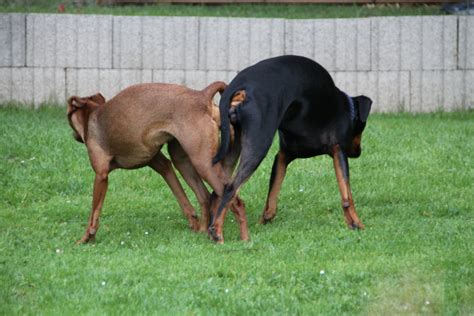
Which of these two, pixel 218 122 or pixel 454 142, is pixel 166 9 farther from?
pixel 218 122

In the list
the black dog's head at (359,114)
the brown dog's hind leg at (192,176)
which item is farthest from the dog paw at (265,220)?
the black dog's head at (359,114)

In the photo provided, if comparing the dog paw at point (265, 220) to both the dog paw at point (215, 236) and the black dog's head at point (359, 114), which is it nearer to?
the black dog's head at point (359, 114)

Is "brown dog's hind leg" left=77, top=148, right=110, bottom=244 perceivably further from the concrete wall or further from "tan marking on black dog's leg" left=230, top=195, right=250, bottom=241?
the concrete wall

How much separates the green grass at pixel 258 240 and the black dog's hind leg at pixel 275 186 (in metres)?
0.11

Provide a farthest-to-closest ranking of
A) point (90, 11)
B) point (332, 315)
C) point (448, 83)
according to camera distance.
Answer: point (90, 11)
point (448, 83)
point (332, 315)

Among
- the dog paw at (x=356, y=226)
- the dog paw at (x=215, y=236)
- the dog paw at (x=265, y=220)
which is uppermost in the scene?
the dog paw at (x=215, y=236)

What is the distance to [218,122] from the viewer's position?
9.17 metres

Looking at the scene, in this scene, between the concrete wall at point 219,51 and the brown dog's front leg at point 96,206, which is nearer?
the brown dog's front leg at point 96,206

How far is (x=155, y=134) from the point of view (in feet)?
30.2

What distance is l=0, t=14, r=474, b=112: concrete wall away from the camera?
46.7 ft

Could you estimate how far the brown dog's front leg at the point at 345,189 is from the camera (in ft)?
31.1

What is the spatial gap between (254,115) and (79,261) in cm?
170

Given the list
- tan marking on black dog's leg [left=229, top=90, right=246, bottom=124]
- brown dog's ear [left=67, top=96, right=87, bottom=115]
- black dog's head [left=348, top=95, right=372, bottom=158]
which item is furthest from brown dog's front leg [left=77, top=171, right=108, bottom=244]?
black dog's head [left=348, top=95, right=372, bottom=158]

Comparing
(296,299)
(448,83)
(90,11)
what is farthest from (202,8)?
(296,299)
